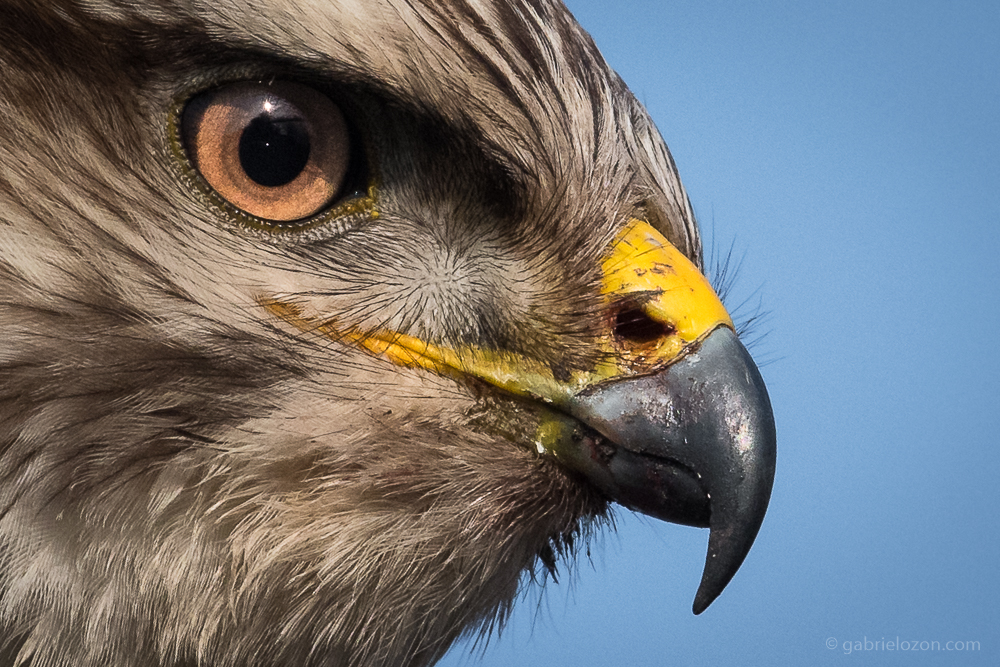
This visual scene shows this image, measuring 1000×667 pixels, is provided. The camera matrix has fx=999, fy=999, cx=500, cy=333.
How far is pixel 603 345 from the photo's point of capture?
1466mm

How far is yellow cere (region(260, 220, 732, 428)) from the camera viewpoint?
144cm

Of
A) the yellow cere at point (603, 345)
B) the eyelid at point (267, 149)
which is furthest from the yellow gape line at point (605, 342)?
the eyelid at point (267, 149)

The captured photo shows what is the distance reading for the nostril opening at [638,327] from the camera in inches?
58.1

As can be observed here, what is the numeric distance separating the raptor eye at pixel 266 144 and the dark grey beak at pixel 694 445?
0.50m

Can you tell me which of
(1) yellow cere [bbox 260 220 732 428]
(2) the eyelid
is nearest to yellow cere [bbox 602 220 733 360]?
(1) yellow cere [bbox 260 220 732 428]

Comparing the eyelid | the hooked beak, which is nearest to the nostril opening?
the hooked beak

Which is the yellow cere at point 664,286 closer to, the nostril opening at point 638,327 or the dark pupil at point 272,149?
the nostril opening at point 638,327

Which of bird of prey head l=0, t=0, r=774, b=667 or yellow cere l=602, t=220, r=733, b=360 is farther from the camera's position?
yellow cere l=602, t=220, r=733, b=360

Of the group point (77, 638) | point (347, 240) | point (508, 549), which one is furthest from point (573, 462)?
point (77, 638)

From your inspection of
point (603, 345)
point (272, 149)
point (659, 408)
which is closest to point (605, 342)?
point (603, 345)

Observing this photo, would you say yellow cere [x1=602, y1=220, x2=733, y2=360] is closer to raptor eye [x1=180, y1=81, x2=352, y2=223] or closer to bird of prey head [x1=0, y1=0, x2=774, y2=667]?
bird of prey head [x1=0, y1=0, x2=774, y2=667]

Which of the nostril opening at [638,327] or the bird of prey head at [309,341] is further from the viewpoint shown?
the nostril opening at [638,327]

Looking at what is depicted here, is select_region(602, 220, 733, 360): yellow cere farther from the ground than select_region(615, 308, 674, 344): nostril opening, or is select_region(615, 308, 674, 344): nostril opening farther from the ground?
select_region(602, 220, 733, 360): yellow cere

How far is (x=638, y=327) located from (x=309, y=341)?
482mm
